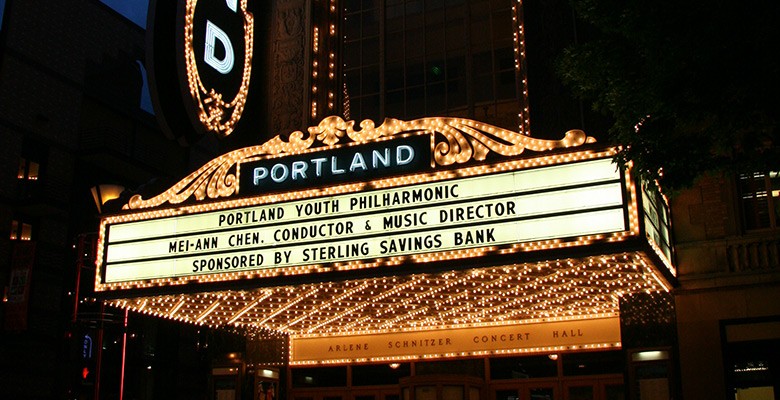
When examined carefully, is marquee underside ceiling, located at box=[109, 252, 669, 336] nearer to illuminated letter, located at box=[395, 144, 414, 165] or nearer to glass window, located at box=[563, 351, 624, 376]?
glass window, located at box=[563, 351, 624, 376]

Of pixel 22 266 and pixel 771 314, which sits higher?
pixel 22 266

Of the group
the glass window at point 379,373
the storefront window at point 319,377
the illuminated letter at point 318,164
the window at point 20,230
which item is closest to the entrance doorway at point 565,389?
the glass window at point 379,373

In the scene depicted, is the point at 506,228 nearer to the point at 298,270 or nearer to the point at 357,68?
the point at 298,270

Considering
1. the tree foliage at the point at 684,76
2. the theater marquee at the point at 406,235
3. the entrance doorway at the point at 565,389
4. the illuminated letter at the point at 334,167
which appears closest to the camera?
the tree foliage at the point at 684,76

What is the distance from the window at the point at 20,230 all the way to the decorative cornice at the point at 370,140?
13.9 metres

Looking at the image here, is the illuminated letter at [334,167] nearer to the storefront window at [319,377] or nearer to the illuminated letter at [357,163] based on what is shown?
the illuminated letter at [357,163]

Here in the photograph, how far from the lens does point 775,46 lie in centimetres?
748

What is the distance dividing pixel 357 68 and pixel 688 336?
8051 mm

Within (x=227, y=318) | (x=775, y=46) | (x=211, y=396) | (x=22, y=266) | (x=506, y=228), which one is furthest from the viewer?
(x=22, y=266)

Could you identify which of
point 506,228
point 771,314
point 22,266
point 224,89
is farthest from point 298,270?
point 22,266

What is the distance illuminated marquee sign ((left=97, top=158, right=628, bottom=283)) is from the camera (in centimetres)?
1100

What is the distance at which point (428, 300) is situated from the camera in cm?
1403

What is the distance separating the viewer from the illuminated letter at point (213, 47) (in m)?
14.7

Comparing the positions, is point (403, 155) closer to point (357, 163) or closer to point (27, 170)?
point (357, 163)
